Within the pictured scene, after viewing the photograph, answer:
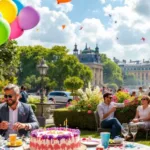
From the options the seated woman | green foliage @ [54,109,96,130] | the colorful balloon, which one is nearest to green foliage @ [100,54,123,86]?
green foliage @ [54,109,96,130]

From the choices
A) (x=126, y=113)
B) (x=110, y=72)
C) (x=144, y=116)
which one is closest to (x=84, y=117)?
(x=126, y=113)

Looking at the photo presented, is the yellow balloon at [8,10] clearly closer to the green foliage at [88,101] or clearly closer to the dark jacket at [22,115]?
the dark jacket at [22,115]

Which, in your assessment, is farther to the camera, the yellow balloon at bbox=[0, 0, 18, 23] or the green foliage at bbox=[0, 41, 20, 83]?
the green foliage at bbox=[0, 41, 20, 83]

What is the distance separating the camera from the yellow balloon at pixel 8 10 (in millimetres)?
6414

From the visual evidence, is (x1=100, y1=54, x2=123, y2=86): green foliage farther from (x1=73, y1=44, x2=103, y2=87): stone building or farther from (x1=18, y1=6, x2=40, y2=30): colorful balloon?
(x1=18, y1=6, x2=40, y2=30): colorful balloon

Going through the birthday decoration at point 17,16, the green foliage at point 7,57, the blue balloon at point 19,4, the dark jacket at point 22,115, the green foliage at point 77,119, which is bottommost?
the green foliage at point 77,119

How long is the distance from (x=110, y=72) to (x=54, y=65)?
86531 mm

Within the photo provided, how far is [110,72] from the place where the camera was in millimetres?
155625

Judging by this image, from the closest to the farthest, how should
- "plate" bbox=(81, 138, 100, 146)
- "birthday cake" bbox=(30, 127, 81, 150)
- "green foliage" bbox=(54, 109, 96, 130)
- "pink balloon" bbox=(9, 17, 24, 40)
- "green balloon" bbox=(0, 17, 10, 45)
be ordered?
"birthday cake" bbox=(30, 127, 81, 150) → "plate" bbox=(81, 138, 100, 146) → "green balloon" bbox=(0, 17, 10, 45) → "pink balloon" bbox=(9, 17, 24, 40) → "green foliage" bbox=(54, 109, 96, 130)

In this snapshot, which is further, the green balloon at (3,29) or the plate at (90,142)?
the green balloon at (3,29)

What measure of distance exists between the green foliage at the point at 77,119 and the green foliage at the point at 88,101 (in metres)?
0.18

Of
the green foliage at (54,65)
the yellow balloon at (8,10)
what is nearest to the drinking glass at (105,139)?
the yellow balloon at (8,10)

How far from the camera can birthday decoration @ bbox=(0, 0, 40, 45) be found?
6.44m

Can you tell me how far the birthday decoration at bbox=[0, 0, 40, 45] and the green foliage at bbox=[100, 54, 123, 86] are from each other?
147 m
